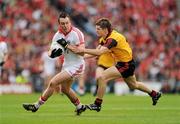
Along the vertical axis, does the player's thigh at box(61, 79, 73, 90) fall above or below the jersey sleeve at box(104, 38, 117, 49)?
below

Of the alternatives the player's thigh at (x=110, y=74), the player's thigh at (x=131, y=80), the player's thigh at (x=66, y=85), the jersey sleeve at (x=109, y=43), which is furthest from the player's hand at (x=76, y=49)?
the player's thigh at (x=131, y=80)

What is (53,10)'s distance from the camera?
3600 centimetres

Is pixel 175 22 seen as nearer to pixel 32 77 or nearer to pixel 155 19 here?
pixel 155 19

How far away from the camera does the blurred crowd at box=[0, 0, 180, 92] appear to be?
108ft

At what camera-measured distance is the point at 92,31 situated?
35.1 meters

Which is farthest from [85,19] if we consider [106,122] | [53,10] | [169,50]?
[106,122]

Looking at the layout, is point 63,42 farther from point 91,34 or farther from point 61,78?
point 91,34

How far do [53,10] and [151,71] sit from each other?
21.7ft

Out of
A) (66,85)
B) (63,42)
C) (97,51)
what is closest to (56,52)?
(63,42)

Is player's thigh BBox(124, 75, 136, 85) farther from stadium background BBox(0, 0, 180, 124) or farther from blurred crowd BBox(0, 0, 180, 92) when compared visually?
blurred crowd BBox(0, 0, 180, 92)

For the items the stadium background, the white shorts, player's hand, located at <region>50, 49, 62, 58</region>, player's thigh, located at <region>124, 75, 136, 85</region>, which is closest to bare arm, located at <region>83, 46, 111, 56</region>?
the white shorts

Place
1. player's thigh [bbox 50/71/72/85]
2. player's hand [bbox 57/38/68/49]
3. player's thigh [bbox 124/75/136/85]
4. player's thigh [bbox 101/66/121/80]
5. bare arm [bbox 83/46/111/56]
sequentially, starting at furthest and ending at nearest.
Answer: player's thigh [bbox 124/75/136/85], player's thigh [bbox 101/66/121/80], bare arm [bbox 83/46/111/56], player's thigh [bbox 50/71/72/85], player's hand [bbox 57/38/68/49]

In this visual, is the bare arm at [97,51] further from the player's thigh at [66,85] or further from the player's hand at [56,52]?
the player's thigh at [66,85]

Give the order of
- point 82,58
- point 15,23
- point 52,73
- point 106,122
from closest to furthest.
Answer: point 106,122 → point 82,58 → point 52,73 → point 15,23
